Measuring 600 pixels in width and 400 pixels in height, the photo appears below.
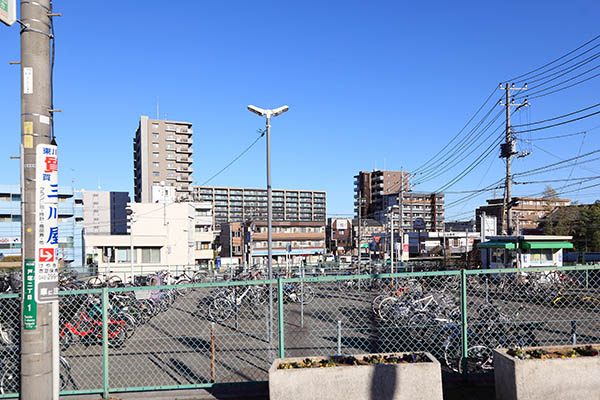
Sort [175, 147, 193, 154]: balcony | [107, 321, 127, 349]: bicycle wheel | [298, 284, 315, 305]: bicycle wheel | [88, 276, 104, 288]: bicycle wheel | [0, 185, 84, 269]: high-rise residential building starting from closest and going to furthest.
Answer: [107, 321, 127, 349]: bicycle wheel → [298, 284, 315, 305]: bicycle wheel → [88, 276, 104, 288]: bicycle wheel → [0, 185, 84, 269]: high-rise residential building → [175, 147, 193, 154]: balcony

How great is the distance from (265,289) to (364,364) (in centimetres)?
948

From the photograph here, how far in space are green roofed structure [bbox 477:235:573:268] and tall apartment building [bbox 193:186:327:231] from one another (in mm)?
71300

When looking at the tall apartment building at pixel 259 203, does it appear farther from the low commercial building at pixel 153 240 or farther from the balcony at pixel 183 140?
the low commercial building at pixel 153 240

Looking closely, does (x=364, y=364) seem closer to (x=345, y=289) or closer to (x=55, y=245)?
(x=55, y=245)

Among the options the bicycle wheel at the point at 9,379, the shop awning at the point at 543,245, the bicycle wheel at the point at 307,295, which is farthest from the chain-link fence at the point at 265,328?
the shop awning at the point at 543,245

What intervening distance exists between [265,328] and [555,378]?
725 cm

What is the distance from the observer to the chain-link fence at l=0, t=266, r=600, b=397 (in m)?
5.61

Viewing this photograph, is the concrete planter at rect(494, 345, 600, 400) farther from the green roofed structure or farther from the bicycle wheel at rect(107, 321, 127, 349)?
the green roofed structure

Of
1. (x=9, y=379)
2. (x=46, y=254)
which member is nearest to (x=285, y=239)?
(x=9, y=379)

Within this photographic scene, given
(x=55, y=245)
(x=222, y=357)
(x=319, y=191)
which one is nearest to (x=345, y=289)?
(x=222, y=357)

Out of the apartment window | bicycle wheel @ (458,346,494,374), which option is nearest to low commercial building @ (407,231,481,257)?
the apartment window

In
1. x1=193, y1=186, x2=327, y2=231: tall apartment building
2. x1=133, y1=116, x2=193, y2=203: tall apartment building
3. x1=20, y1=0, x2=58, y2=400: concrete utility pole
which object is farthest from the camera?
Answer: x1=193, y1=186, x2=327, y2=231: tall apartment building

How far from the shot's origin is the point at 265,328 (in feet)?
34.7

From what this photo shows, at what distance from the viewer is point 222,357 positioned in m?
7.45
